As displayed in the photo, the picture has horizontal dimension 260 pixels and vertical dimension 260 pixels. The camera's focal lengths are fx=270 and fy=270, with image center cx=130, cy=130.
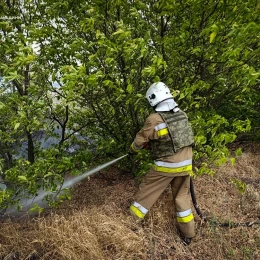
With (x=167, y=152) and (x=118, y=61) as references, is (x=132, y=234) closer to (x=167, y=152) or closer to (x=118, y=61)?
(x=167, y=152)

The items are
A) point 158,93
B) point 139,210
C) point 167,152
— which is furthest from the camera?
point 139,210

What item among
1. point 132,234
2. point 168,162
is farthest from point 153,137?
point 132,234

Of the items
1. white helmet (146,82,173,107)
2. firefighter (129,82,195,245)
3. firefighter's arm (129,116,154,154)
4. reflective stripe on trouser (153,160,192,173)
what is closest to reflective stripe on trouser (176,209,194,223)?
firefighter (129,82,195,245)

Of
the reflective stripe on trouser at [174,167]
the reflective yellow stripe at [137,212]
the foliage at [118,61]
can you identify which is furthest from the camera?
the reflective yellow stripe at [137,212]

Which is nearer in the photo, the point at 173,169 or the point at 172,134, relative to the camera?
the point at 172,134

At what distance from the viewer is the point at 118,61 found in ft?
11.5

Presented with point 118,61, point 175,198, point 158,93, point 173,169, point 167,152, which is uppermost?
point 118,61

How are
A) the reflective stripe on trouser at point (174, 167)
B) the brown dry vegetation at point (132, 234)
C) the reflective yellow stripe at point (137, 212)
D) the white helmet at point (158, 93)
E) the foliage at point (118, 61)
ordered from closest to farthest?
the foliage at point (118, 61) < the brown dry vegetation at point (132, 234) < the white helmet at point (158, 93) < the reflective stripe on trouser at point (174, 167) < the reflective yellow stripe at point (137, 212)

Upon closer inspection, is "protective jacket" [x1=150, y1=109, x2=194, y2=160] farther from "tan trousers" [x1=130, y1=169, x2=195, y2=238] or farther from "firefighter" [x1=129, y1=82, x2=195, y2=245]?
"tan trousers" [x1=130, y1=169, x2=195, y2=238]

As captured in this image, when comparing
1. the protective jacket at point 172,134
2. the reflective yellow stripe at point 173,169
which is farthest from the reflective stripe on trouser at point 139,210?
the protective jacket at point 172,134

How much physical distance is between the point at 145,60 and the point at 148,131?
0.91 metres

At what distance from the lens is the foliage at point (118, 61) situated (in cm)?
294

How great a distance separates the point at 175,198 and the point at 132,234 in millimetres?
767

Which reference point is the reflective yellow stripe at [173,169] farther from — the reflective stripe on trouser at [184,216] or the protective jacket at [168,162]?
the reflective stripe on trouser at [184,216]
